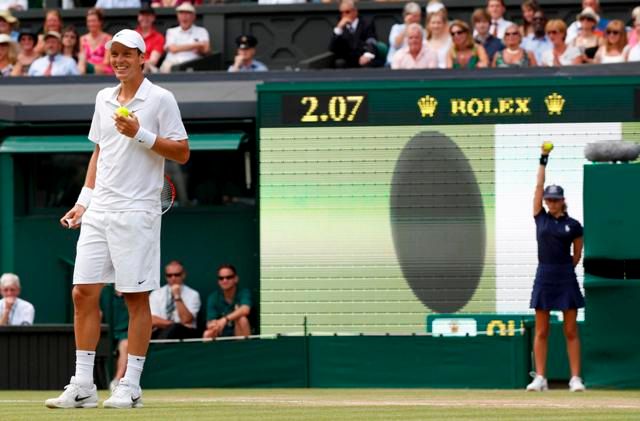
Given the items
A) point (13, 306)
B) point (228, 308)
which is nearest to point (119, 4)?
point (228, 308)

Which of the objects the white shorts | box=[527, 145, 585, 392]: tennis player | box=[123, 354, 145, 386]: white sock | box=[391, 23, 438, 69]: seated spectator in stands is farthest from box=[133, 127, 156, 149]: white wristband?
box=[391, 23, 438, 69]: seated spectator in stands

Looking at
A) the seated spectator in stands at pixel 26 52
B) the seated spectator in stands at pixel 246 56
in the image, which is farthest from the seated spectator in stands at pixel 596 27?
the seated spectator in stands at pixel 26 52

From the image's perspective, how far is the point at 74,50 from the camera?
18.8 m

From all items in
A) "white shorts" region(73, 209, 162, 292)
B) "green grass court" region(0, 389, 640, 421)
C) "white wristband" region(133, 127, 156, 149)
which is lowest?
"green grass court" region(0, 389, 640, 421)

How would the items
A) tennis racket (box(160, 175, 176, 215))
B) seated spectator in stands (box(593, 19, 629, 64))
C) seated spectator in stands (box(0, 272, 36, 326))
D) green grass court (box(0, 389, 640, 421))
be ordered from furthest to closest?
seated spectator in stands (box(593, 19, 629, 64)), seated spectator in stands (box(0, 272, 36, 326)), tennis racket (box(160, 175, 176, 215)), green grass court (box(0, 389, 640, 421))

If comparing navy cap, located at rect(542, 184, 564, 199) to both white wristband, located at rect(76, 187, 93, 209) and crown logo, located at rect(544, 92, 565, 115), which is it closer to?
crown logo, located at rect(544, 92, 565, 115)

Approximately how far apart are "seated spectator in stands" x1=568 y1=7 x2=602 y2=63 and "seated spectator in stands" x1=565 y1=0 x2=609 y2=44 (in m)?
0.12

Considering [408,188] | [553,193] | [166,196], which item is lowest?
[166,196]

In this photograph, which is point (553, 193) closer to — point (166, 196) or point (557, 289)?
point (557, 289)

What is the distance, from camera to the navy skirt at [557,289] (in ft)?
42.5

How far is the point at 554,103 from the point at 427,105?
4.03 ft

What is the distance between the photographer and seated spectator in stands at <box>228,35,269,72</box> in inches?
696

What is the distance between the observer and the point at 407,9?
17375 millimetres

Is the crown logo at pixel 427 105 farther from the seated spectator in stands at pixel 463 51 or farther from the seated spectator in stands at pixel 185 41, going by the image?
the seated spectator in stands at pixel 185 41
